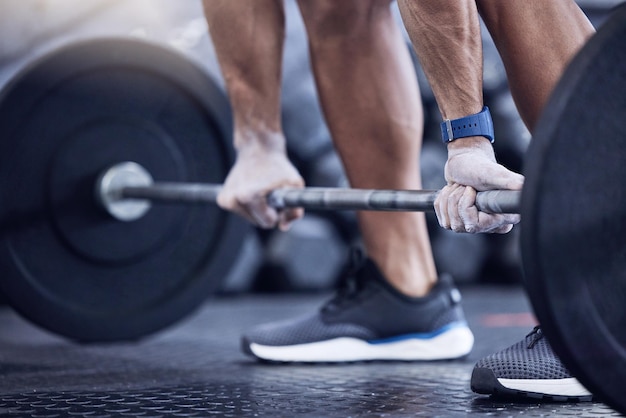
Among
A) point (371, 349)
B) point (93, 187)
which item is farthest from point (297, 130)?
point (371, 349)

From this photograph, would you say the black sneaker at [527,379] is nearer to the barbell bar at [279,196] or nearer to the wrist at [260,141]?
the barbell bar at [279,196]

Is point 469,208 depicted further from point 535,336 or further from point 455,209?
point 535,336

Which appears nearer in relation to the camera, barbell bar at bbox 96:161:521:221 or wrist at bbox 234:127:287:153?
barbell bar at bbox 96:161:521:221

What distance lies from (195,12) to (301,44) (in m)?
0.31

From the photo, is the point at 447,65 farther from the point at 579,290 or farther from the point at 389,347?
the point at 389,347

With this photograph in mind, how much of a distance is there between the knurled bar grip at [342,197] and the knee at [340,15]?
0.82 feet

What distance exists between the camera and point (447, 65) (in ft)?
2.90

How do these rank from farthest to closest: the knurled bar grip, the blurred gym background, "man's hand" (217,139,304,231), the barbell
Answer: the blurred gym background
the barbell
"man's hand" (217,139,304,231)
the knurled bar grip

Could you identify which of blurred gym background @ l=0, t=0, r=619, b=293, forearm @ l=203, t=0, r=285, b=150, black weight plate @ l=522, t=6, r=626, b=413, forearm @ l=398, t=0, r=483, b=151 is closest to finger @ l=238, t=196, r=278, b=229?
forearm @ l=203, t=0, r=285, b=150

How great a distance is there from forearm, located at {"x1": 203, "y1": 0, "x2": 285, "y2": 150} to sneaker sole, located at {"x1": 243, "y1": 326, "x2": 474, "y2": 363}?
0.30 m

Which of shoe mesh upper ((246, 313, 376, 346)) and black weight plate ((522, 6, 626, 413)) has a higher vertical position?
black weight plate ((522, 6, 626, 413))

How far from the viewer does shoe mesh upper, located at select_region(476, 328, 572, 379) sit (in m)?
0.92

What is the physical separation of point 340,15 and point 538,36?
36 cm

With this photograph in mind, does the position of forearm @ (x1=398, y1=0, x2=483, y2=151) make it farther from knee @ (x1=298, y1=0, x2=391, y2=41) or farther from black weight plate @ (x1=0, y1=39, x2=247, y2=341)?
black weight plate @ (x1=0, y1=39, x2=247, y2=341)
